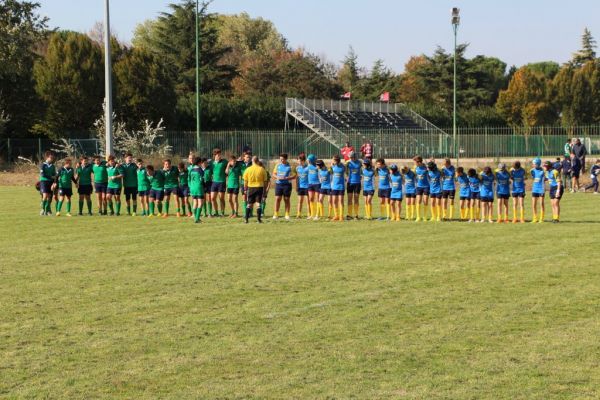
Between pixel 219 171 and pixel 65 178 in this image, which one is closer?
pixel 219 171

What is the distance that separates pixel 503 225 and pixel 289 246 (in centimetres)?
700

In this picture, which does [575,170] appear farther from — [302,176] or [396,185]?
[302,176]

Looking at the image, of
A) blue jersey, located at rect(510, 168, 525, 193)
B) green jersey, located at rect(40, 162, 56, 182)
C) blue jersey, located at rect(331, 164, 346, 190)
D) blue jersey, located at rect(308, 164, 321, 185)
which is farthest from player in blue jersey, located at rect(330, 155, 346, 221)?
green jersey, located at rect(40, 162, 56, 182)

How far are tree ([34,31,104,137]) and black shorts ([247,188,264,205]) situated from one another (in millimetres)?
31803

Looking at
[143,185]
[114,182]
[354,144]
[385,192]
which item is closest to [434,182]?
[385,192]

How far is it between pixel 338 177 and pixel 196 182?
3754mm

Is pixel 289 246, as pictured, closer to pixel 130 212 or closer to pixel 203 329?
pixel 203 329

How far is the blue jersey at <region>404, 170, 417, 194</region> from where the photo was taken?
25328mm

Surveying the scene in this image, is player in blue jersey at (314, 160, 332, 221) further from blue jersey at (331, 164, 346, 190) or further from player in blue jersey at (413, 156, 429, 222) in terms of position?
player in blue jersey at (413, 156, 429, 222)

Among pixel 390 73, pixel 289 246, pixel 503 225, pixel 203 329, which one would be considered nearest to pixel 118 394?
pixel 203 329

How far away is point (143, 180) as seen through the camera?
27344mm

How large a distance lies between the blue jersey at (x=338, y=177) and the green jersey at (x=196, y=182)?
3.43 metres

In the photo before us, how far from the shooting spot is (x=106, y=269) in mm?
15094

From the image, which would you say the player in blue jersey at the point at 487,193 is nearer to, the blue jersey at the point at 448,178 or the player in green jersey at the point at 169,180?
the blue jersey at the point at 448,178
